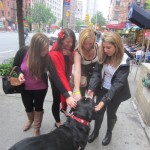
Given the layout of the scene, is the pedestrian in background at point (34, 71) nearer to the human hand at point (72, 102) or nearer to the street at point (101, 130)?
the street at point (101, 130)

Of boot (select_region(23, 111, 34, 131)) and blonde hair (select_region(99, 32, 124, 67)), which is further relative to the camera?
boot (select_region(23, 111, 34, 131))

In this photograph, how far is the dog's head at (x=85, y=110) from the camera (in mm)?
2432

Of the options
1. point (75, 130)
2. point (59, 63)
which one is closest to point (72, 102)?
point (75, 130)

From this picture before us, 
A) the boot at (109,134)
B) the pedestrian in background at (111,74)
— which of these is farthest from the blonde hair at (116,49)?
the boot at (109,134)

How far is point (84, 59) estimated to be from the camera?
310 centimetres

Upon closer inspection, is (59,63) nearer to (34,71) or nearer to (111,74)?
(34,71)

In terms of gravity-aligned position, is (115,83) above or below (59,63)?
below

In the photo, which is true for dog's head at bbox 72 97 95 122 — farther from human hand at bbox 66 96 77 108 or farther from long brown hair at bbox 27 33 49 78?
long brown hair at bbox 27 33 49 78

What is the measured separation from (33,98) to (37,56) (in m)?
0.79

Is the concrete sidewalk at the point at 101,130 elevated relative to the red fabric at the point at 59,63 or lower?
lower

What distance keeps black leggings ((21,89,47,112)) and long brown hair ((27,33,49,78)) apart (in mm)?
325

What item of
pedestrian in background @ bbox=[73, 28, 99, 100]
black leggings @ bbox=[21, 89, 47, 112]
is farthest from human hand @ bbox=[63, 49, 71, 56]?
black leggings @ bbox=[21, 89, 47, 112]

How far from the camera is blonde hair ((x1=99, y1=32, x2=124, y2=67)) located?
265 cm

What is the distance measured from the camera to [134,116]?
15.1 ft
